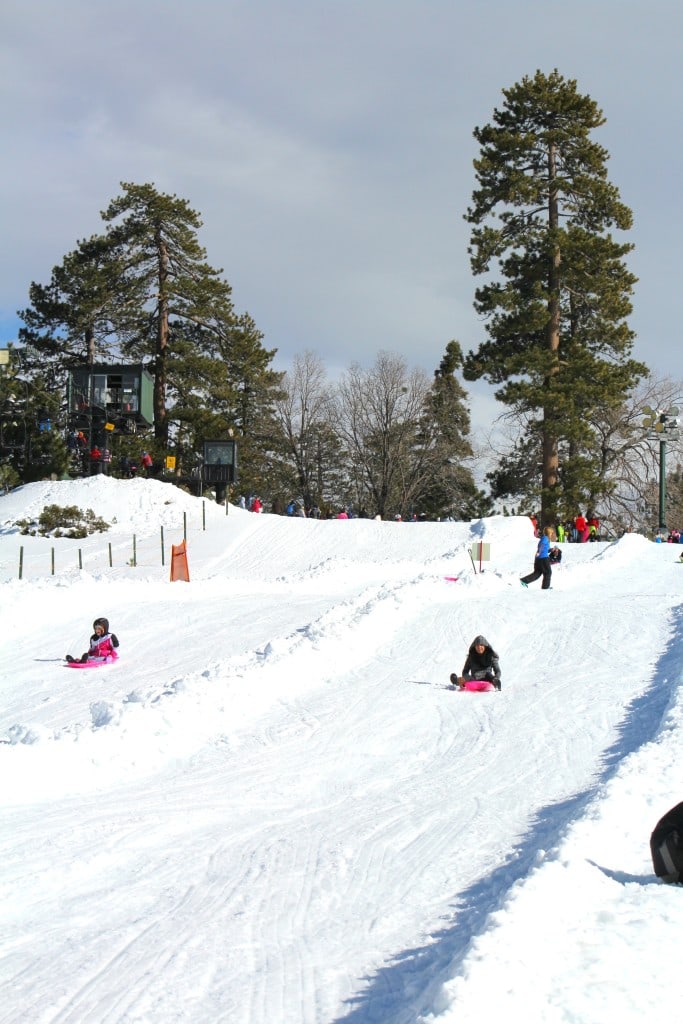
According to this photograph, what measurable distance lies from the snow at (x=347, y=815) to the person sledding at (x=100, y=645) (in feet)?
1.71

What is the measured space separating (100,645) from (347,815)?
376 inches

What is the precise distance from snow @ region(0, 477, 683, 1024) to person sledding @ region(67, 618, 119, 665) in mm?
522

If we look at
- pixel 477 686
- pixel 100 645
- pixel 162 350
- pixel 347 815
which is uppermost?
pixel 162 350

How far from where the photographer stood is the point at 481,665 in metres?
13.7

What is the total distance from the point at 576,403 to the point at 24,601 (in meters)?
28.1

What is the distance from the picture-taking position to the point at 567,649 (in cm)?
1603

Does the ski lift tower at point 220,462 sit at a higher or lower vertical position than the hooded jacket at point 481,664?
higher

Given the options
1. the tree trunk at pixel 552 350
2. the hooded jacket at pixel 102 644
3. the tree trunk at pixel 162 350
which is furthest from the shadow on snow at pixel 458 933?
the tree trunk at pixel 162 350

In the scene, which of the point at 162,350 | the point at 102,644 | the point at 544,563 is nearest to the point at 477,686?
the point at 102,644

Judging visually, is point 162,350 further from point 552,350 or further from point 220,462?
point 552,350

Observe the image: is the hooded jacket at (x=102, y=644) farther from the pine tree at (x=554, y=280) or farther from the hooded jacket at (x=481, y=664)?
the pine tree at (x=554, y=280)

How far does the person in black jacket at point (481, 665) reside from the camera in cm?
1356

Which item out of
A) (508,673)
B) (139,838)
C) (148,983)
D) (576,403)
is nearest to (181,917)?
(148,983)

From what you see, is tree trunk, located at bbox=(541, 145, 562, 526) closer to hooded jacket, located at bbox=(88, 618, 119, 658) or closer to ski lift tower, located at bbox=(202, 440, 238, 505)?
ski lift tower, located at bbox=(202, 440, 238, 505)
